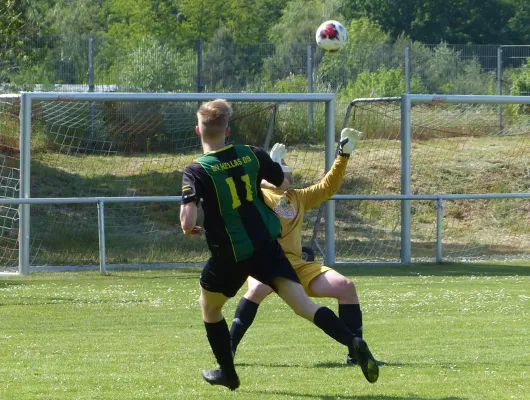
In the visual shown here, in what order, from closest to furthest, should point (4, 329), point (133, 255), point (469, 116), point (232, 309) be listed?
1. point (4, 329)
2. point (232, 309)
3. point (133, 255)
4. point (469, 116)

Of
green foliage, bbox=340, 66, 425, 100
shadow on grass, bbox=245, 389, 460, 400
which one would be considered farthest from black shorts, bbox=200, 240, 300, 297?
green foliage, bbox=340, 66, 425, 100

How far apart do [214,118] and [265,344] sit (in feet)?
9.49

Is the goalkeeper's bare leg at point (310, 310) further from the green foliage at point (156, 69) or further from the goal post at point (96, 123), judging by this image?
the green foliage at point (156, 69)

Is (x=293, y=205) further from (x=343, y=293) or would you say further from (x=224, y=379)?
(x=224, y=379)

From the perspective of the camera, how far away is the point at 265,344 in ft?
28.1

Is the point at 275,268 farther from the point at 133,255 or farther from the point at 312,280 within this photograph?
the point at 133,255

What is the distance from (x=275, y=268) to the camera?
6301mm

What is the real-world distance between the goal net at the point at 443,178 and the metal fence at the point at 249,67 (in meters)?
1.45

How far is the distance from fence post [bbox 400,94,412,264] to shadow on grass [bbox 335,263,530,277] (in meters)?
0.46

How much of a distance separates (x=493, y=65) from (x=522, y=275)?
10.4m

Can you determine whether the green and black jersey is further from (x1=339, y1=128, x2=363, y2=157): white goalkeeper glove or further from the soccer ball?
the soccer ball

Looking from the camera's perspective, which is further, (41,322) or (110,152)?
(110,152)

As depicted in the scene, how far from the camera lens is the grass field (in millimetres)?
6574

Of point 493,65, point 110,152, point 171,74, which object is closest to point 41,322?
point 110,152
